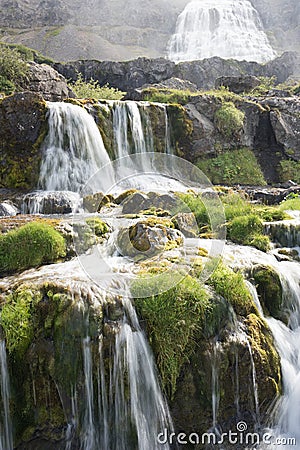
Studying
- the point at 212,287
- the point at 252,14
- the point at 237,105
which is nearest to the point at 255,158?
the point at 237,105

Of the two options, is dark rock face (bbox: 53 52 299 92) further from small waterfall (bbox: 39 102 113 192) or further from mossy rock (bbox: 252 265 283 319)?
mossy rock (bbox: 252 265 283 319)

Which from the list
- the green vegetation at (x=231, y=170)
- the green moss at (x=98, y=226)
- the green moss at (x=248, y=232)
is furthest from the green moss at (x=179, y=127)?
the green moss at (x=98, y=226)

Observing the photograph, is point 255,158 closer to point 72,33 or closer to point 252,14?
point 72,33

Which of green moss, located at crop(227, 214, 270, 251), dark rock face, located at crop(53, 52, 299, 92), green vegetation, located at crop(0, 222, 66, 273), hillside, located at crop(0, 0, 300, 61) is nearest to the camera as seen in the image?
green vegetation, located at crop(0, 222, 66, 273)

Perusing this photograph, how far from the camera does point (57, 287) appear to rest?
5.08m

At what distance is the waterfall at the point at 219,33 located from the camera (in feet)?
162

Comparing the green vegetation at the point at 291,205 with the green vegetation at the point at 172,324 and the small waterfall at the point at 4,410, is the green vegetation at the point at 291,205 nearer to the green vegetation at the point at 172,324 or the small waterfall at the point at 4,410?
the green vegetation at the point at 172,324

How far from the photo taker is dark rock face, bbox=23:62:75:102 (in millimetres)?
18109

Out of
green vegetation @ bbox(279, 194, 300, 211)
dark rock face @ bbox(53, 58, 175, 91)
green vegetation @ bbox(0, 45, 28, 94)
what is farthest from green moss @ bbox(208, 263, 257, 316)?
dark rock face @ bbox(53, 58, 175, 91)

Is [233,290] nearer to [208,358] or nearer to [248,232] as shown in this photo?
[208,358]

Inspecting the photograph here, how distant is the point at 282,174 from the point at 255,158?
1391 millimetres

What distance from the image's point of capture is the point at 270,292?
6.52 meters

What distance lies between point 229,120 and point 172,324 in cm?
1448

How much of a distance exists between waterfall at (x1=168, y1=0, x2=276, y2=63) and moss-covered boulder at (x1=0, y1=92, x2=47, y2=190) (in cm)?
3830
